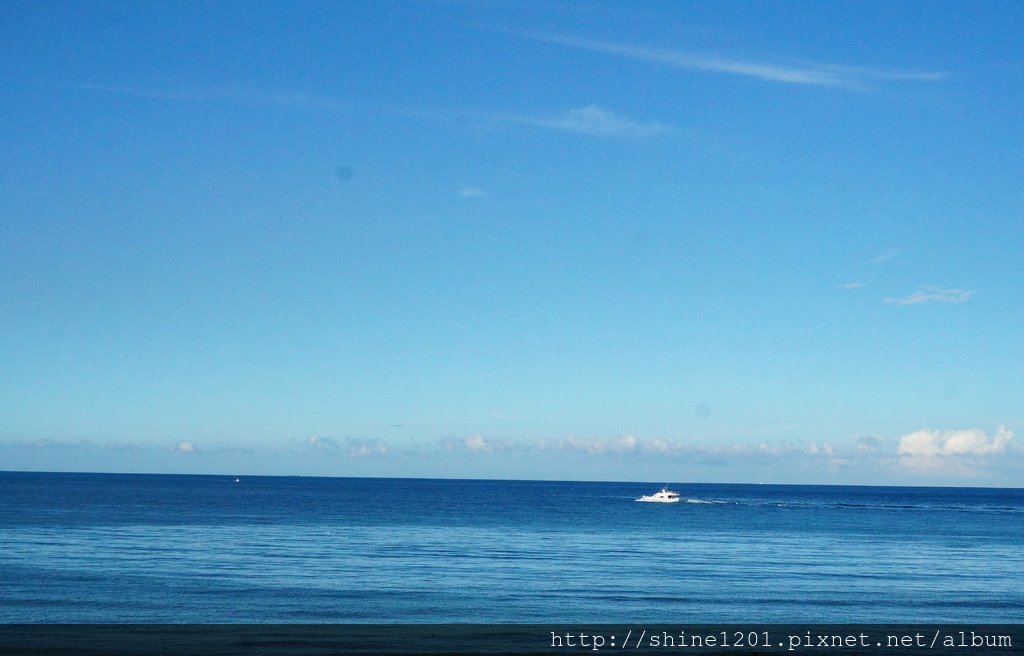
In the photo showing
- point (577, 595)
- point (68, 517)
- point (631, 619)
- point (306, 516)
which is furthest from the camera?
point (306, 516)

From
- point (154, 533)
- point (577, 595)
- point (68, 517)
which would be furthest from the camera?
point (68, 517)

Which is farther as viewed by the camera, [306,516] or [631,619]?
[306,516]

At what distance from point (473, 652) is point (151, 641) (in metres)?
6.79

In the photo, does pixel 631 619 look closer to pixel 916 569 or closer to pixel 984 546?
pixel 916 569

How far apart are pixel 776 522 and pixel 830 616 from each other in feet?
222

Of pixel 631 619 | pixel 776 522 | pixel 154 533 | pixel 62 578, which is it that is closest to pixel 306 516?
pixel 154 533

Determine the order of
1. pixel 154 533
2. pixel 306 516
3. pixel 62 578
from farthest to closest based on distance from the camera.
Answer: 1. pixel 306 516
2. pixel 154 533
3. pixel 62 578

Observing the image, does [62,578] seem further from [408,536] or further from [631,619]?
[408,536]

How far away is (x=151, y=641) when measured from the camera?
20344 mm

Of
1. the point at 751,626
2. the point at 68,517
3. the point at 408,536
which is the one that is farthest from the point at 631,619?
the point at 68,517

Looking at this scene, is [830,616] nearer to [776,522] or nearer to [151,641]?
[151,641]

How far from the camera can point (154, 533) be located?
208ft

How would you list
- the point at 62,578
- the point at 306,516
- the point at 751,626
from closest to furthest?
the point at 751,626 → the point at 62,578 → the point at 306,516

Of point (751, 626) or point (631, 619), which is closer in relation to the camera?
point (751, 626)
